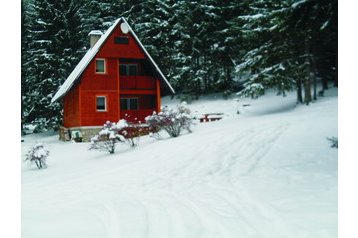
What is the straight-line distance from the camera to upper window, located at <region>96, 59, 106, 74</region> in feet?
47.0

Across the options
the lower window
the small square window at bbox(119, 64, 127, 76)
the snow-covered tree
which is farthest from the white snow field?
the lower window

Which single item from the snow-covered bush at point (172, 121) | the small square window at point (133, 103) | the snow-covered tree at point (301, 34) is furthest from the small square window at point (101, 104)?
the snow-covered tree at point (301, 34)

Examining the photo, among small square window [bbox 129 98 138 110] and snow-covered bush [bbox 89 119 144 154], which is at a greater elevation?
Answer: small square window [bbox 129 98 138 110]

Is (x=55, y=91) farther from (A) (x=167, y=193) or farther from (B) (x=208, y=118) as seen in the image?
(B) (x=208, y=118)

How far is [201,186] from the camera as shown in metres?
6.02

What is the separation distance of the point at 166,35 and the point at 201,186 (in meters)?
3.39

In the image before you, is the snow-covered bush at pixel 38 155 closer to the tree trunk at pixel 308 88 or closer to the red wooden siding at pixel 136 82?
the tree trunk at pixel 308 88

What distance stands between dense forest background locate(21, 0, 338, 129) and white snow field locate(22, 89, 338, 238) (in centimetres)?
84

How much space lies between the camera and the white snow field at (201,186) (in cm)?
401

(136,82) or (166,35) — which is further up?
(166,35)

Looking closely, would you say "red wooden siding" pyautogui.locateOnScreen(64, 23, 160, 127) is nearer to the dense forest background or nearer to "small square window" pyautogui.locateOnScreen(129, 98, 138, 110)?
"small square window" pyautogui.locateOnScreen(129, 98, 138, 110)

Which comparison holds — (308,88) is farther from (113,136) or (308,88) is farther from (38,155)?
(38,155)

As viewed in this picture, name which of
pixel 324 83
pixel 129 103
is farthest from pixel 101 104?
pixel 324 83

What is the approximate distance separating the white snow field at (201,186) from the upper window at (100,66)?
454 centimetres
